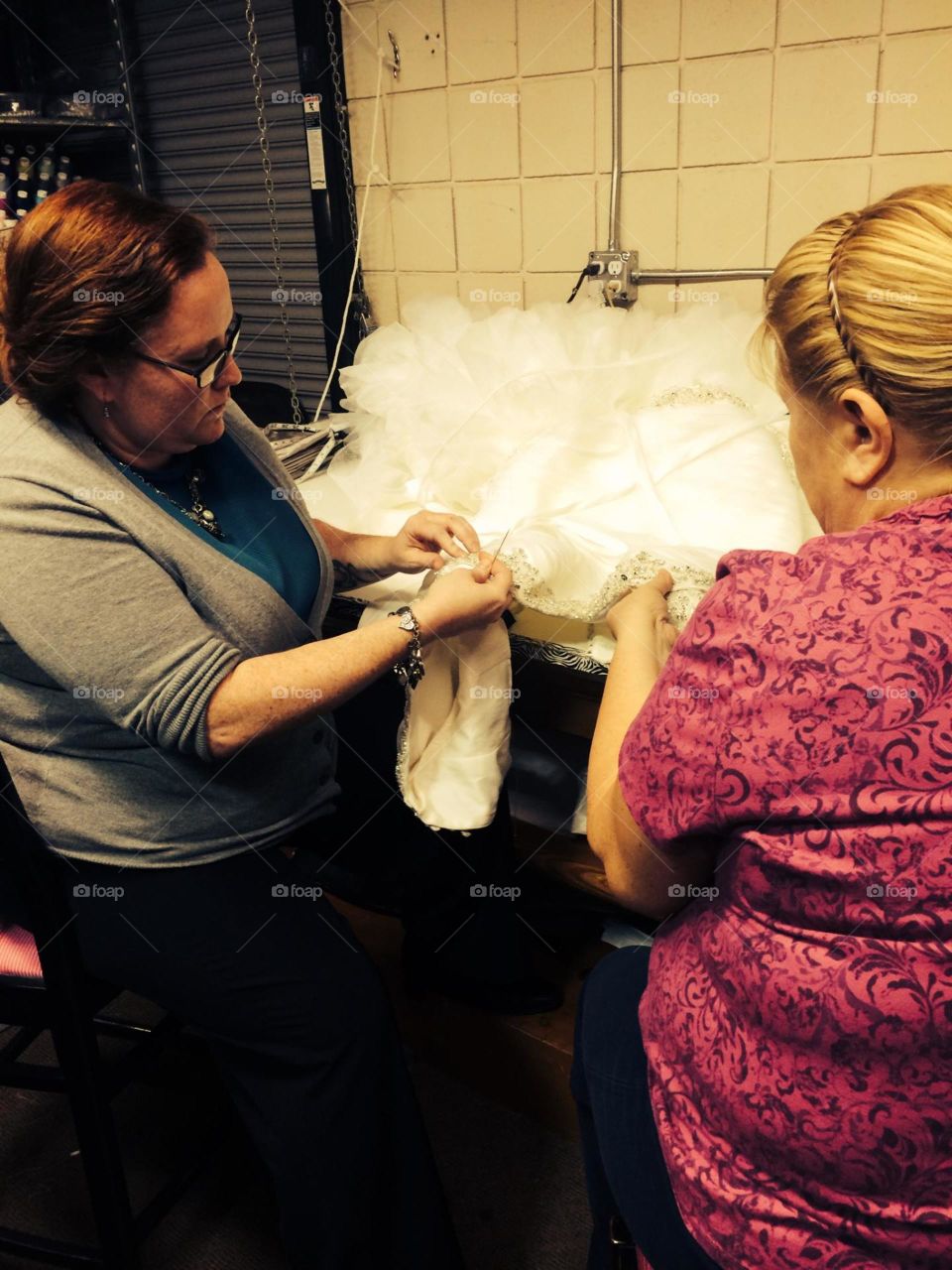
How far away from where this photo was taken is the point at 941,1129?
67 cm

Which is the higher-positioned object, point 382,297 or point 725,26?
point 725,26

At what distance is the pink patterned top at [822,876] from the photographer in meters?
0.63

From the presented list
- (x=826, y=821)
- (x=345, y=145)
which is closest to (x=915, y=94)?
(x=345, y=145)

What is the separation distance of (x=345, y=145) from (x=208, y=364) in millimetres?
1258

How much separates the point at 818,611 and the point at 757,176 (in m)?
1.29

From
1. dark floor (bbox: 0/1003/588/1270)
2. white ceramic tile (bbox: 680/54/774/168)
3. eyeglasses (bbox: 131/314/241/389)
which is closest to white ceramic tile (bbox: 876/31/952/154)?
white ceramic tile (bbox: 680/54/774/168)

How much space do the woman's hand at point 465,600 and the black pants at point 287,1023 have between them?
16.0 inches

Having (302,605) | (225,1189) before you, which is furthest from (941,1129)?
(225,1189)

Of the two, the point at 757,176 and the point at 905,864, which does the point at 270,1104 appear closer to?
the point at 905,864

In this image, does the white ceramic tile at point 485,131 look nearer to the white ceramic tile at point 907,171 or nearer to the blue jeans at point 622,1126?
the white ceramic tile at point 907,171

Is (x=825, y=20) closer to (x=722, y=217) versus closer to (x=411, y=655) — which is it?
(x=722, y=217)

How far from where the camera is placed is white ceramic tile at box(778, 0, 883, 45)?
58.2 inches

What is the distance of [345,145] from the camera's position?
7.00 ft

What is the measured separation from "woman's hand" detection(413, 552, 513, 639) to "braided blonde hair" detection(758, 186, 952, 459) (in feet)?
1.53
